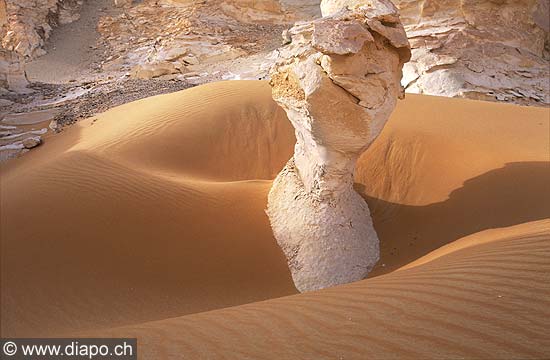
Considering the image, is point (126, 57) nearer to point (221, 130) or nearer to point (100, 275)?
point (221, 130)

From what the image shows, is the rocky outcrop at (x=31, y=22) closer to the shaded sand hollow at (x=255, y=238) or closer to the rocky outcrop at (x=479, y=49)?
the shaded sand hollow at (x=255, y=238)

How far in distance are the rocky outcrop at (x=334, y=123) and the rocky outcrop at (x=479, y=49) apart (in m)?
9.30

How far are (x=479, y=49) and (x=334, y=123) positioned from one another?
39.0 ft

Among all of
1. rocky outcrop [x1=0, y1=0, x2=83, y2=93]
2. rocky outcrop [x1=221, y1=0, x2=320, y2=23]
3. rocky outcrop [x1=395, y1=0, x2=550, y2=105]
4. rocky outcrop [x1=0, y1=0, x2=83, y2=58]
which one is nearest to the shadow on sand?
rocky outcrop [x1=395, y1=0, x2=550, y2=105]

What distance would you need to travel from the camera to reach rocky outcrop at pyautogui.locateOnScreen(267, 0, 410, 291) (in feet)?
15.9

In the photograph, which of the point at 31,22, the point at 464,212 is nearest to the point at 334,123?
the point at 464,212

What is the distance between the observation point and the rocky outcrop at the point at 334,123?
4840 mm

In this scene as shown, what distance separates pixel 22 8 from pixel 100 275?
21752 mm

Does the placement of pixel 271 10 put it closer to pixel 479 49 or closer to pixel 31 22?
pixel 479 49

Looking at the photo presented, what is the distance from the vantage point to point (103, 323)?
4.01 meters

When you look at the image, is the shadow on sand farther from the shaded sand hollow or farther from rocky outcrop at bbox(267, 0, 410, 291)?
rocky outcrop at bbox(267, 0, 410, 291)

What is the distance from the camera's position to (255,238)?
581cm

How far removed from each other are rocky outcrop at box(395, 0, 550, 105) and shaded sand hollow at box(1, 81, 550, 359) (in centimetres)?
433

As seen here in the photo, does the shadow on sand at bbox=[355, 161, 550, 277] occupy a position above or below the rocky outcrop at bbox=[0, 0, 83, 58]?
below
